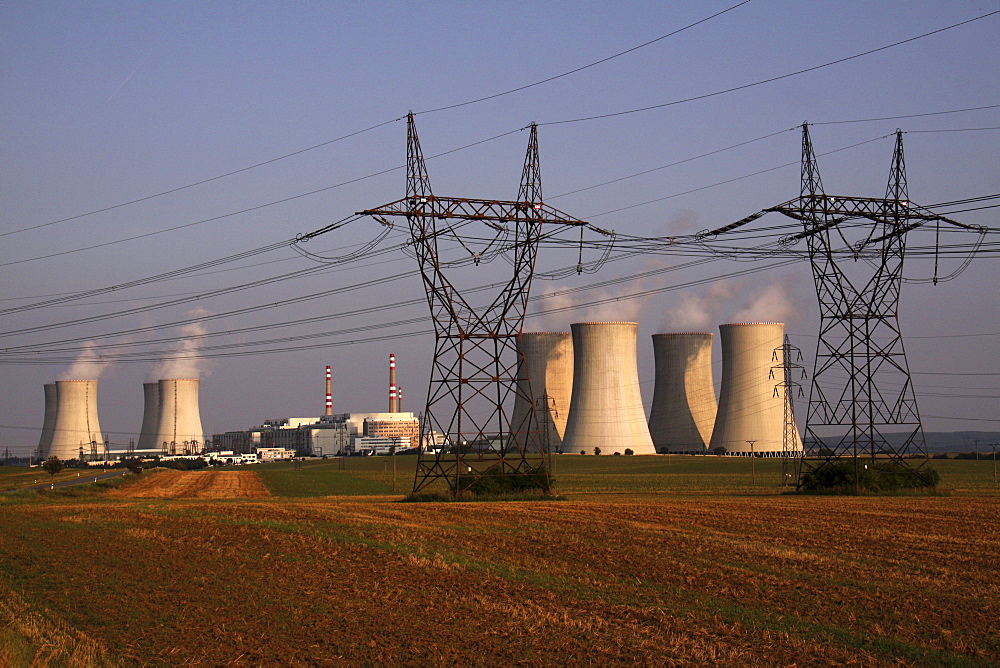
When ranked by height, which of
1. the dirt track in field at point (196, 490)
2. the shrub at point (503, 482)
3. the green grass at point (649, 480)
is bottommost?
the green grass at point (649, 480)

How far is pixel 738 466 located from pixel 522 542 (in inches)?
1924

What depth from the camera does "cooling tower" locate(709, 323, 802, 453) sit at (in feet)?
194

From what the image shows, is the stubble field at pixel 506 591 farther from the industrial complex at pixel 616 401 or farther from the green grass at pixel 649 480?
the industrial complex at pixel 616 401

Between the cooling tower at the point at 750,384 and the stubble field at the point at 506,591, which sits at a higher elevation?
the cooling tower at the point at 750,384

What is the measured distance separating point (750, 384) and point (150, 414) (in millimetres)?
64905

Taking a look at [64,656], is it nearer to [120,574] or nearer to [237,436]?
[120,574]

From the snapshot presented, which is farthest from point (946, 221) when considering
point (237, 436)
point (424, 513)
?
point (237, 436)

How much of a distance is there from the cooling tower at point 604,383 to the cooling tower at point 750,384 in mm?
5605

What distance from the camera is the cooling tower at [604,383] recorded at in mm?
59094

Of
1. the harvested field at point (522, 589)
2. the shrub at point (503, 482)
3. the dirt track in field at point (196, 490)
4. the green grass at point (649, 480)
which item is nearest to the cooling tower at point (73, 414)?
the dirt track in field at point (196, 490)

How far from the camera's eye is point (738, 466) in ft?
205

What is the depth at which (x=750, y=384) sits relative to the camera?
195 feet

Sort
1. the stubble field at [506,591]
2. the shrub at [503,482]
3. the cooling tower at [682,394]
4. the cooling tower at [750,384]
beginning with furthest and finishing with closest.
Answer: the cooling tower at [682,394], the cooling tower at [750,384], the shrub at [503,482], the stubble field at [506,591]

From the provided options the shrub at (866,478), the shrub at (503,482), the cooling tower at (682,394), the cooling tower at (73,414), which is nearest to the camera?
the shrub at (503,482)
